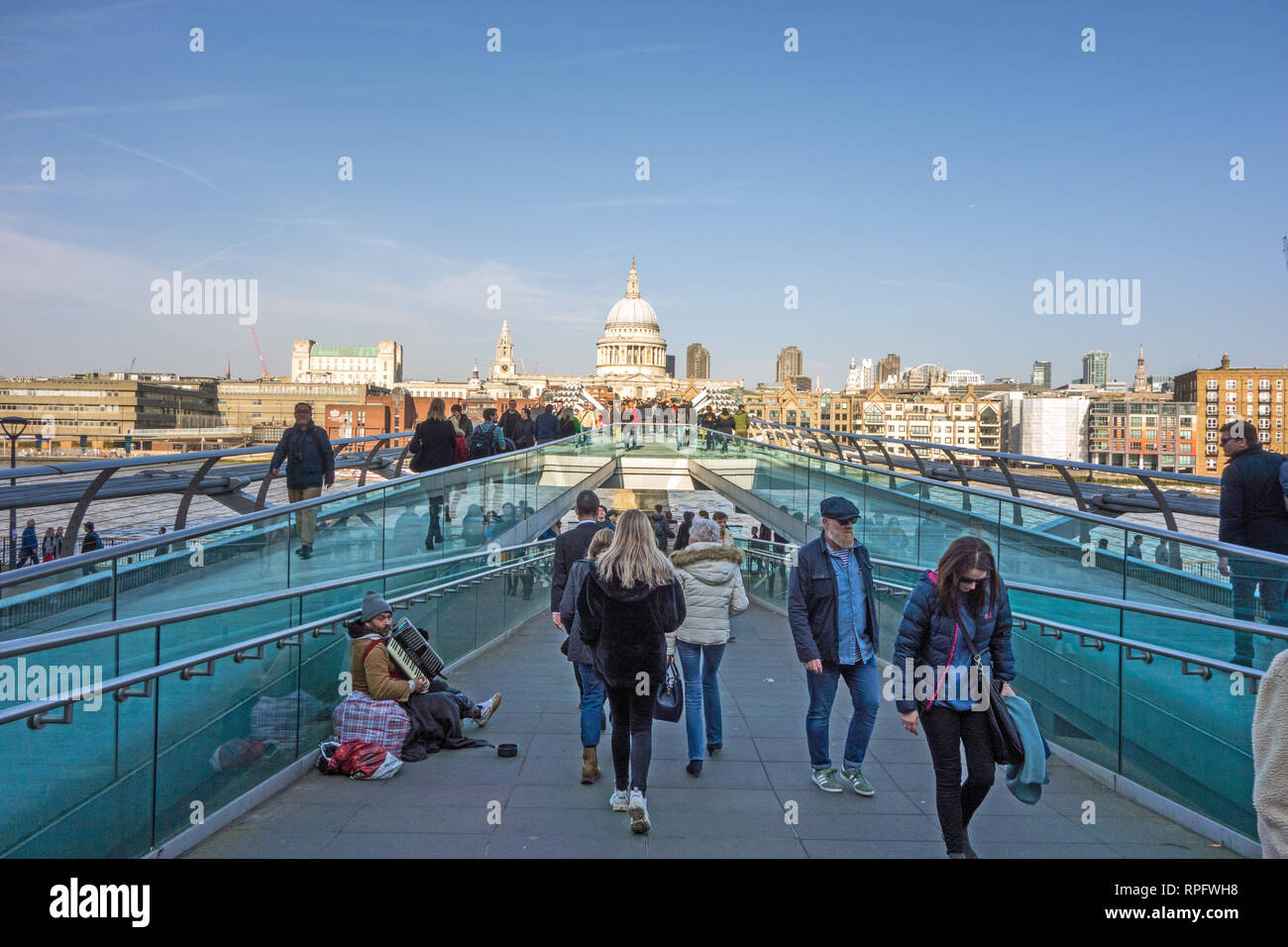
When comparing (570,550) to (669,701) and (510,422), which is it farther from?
(510,422)

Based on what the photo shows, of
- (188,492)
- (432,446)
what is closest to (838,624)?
(188,492)

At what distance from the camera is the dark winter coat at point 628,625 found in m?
4.82

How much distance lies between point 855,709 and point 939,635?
4.29 feet

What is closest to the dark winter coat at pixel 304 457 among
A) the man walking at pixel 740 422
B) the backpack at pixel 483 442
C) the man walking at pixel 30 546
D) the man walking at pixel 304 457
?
the man walking at pixel 304 457

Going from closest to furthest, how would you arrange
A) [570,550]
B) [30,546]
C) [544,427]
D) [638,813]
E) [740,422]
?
[638,813] → [570,550] → [30,546] → [544,427] → [740,422]

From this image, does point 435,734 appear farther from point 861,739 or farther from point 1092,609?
point 1092,609

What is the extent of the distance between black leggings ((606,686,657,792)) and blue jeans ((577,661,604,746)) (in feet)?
1.86

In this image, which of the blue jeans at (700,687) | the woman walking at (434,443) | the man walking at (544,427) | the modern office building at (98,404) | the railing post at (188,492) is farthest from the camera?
the modern office building at (98,404)

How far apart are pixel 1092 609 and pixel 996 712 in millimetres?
1990

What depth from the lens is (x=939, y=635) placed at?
424 cm

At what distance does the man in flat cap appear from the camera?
5324 millimetres

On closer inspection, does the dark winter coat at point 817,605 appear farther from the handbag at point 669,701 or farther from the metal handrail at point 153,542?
the metal handrail at point 153,542

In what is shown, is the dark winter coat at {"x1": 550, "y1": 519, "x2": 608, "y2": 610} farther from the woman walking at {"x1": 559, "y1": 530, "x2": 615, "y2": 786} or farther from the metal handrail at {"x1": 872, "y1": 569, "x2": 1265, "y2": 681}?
the metal handrail at {"x1": 872, "y1": 569, "x2": 1265, "y2": 681}
